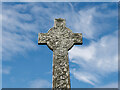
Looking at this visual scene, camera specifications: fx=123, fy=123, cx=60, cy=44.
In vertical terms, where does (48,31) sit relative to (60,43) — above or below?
above

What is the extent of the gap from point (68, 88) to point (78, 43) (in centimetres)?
210

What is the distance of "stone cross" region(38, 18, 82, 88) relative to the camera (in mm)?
4870

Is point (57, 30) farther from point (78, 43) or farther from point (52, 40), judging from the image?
point (78, 43)

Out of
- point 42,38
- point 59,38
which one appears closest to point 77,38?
point 59,38

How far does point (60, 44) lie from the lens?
567 centimetres

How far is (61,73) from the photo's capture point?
4980 mm

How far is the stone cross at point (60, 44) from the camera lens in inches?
192

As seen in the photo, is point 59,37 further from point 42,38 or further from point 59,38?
point 42,38

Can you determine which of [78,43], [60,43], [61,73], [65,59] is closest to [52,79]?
[61,73]

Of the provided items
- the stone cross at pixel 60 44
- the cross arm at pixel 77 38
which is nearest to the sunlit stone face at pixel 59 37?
the stone cross at pixel 60 44

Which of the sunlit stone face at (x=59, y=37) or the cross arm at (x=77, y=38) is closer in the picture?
the sunlit stone face at (x=59, y=37)

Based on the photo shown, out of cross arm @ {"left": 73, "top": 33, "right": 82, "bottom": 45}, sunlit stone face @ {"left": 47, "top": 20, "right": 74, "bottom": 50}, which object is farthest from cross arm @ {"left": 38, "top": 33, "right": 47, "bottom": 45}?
cross arm @ {"left": 73, "top": 33, "right": 82, "bottom": 45}

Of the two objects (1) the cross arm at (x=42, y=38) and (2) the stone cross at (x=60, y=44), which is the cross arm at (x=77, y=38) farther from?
(1) the cross arm at (x=42, y=38)

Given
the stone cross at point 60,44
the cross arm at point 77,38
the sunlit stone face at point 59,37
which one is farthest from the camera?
the cross arm at point 77,38
